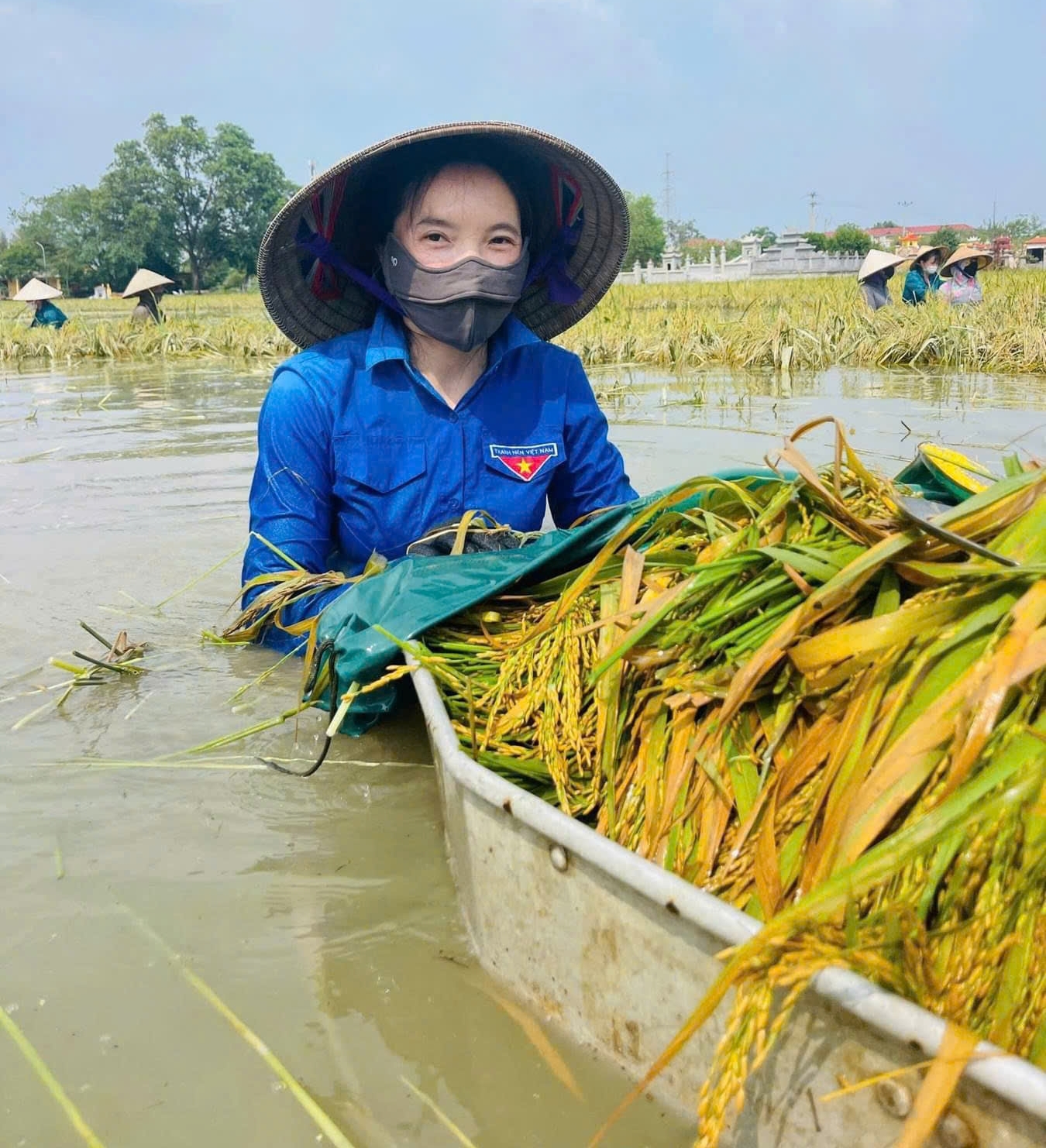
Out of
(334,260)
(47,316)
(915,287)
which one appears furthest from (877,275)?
(47,316)

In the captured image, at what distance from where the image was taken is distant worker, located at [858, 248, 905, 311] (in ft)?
37.9

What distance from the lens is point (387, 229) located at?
2645 mm

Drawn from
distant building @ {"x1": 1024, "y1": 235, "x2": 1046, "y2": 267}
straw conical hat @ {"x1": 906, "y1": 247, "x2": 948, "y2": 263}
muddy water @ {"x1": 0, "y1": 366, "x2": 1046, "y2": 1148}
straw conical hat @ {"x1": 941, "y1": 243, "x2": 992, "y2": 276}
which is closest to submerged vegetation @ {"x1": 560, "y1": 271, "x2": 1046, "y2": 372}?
straw conical hat @ {"x1": 941, "y1": 243, "x2": 992, "y2": 276}

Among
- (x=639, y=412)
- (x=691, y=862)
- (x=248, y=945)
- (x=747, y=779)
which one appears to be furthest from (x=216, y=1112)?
(x=639, y=412)

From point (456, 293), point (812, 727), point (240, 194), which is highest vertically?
point (240, 194)

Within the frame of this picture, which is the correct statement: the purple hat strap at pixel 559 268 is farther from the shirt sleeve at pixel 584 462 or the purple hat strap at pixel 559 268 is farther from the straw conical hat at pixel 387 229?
the shirt sleeve at pixel 584 462

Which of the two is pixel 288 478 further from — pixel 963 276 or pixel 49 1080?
pixel 963 276

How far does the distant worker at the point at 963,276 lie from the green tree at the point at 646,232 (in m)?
76.9

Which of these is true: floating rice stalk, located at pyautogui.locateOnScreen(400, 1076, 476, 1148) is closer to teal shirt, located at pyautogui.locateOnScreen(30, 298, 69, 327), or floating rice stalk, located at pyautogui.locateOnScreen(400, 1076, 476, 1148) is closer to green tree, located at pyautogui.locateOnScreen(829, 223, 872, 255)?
teal shirt, located at pyautogui.locateOnScreen(30, 298, 69, 327)

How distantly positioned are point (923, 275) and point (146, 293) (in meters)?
10.9

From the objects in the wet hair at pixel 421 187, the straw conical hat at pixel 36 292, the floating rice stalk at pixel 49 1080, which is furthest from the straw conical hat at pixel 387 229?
the straw conical hat at pixel 36 292

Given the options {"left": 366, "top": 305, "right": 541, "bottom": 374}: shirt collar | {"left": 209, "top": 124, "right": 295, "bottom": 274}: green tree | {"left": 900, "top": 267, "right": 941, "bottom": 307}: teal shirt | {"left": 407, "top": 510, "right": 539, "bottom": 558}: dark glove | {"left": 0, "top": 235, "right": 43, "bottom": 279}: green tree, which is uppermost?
{"left": 209, "top": 124, "right": 295, "bottom": 274}: green tree

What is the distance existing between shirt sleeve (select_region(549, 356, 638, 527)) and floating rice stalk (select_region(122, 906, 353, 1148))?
159cm

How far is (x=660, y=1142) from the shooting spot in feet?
3.89
